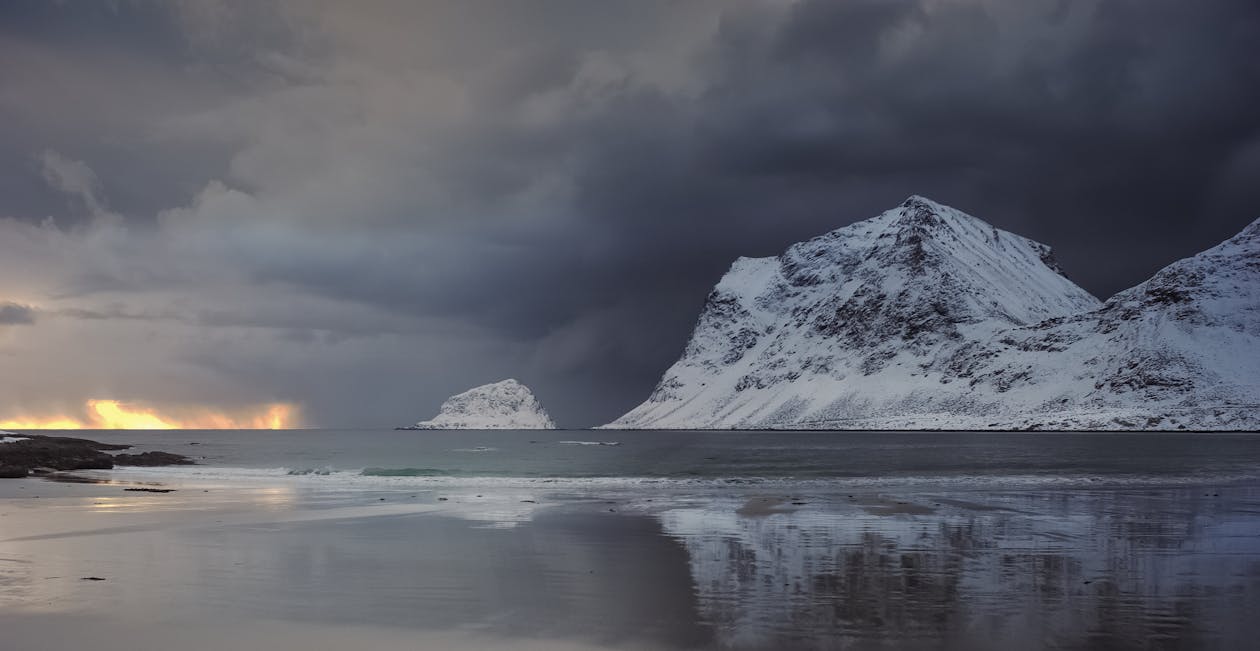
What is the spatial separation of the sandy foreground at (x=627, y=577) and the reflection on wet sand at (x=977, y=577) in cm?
7

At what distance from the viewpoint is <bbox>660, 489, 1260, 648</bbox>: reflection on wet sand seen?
1413cm

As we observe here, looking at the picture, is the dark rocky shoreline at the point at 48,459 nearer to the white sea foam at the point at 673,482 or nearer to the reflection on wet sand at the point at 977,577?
the white sea foam at the point at 673,482

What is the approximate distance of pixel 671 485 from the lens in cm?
5669

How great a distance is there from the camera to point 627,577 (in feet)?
64.6

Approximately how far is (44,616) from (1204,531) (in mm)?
31186

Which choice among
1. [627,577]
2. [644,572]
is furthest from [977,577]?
[627,577]

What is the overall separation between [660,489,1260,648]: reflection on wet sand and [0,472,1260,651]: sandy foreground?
7cm

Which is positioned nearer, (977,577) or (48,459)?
(977,577)

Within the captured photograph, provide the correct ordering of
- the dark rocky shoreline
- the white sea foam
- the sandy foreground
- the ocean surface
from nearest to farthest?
the sandy foreground
the ocean surface
the white sea foam
the dark rocky shoreline

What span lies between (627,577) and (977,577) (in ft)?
24.9

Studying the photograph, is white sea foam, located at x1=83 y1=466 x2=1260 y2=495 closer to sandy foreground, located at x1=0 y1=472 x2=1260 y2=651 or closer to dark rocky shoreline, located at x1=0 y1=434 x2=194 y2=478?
dark rocky shoreline, located at x1=0 y1=434 x2=194 y2=478

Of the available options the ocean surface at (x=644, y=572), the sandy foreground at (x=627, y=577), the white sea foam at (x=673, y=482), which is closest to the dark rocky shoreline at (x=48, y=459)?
the white sea foam at (x=673, y=482)

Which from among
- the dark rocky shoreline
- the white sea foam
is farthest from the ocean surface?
the dark rocky shoreline

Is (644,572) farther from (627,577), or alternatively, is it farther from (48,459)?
(48,459)
